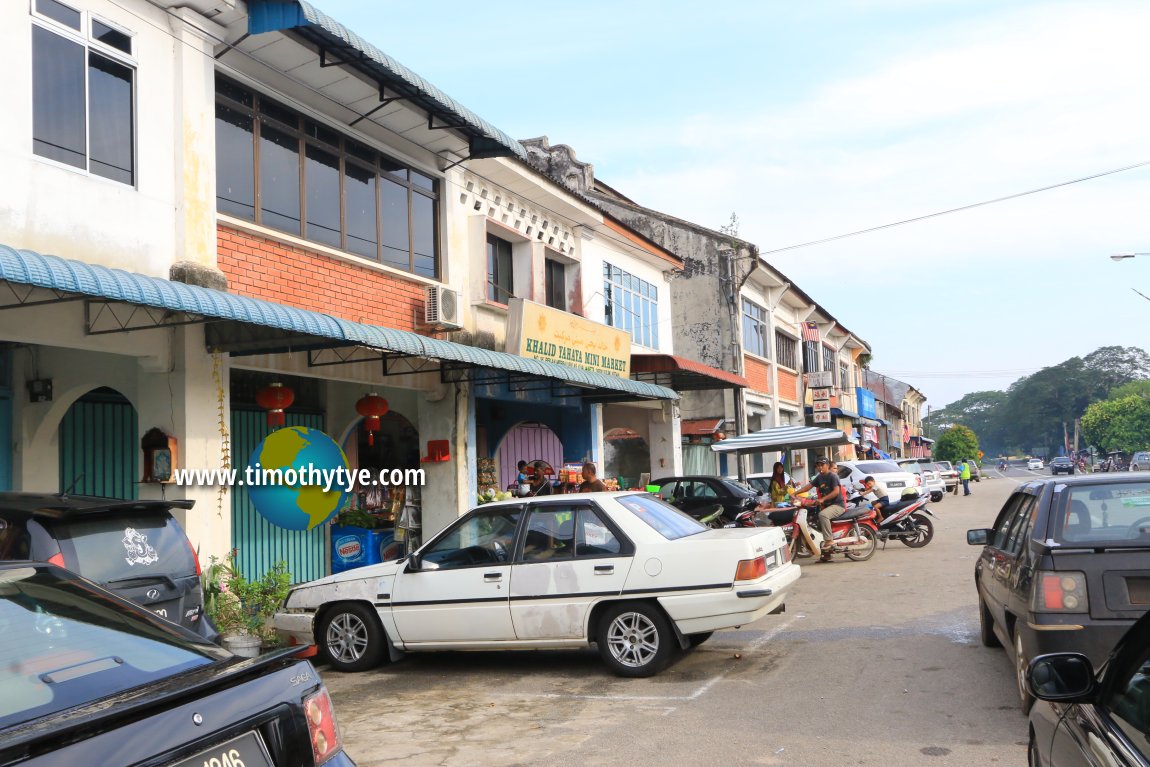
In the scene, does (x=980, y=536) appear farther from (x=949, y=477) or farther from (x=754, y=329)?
(x=949, y=477)

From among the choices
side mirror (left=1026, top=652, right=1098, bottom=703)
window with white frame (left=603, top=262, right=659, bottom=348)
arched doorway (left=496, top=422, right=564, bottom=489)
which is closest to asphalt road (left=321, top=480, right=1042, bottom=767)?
side mirror (left=1026, top=652, right=1098, bottom=703)

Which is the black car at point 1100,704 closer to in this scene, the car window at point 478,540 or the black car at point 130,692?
the black car at point 130,692

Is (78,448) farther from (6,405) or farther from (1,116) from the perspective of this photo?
(1,116)

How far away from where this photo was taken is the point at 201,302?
7.41 m

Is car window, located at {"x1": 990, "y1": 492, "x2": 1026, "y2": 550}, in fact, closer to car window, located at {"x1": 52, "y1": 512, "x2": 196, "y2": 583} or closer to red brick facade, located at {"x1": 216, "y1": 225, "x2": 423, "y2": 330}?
car window, located at {"x1": 52, "y1": 512, "x2": 196, "y2": 583}

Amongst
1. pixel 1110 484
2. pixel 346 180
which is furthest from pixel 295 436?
pixel 1110 484

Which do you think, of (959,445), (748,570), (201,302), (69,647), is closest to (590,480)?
(748,570)

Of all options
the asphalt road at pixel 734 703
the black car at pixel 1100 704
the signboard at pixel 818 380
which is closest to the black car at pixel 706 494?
the asphalt road at pixel 734 703

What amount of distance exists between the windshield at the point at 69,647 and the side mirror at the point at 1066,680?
265 cm

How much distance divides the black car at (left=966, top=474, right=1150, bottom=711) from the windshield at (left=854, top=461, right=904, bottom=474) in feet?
61.6

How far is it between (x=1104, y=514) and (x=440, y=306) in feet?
29.1

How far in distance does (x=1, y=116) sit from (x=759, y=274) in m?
23.6

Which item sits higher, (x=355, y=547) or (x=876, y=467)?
(x=876, y=467)

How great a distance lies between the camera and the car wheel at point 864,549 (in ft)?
52.7
